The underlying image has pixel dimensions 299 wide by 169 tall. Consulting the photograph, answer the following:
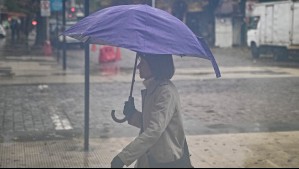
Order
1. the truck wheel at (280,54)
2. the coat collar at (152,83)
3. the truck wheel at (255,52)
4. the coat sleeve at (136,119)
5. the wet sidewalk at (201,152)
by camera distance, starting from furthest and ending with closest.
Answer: the truck wheel at (255,52), the truck wheel at (280,54), the wet sidewalk at (201,152), the coat sleeve at (136,119), the coat collar at (152,83)

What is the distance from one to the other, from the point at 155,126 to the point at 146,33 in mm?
766

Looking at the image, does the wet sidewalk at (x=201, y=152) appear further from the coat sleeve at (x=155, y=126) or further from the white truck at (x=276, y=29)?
the white truck at (x=276, y=29)

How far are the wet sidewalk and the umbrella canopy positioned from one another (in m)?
2.53

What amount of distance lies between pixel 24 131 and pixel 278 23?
20613mm

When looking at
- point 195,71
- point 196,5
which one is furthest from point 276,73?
point 196,5

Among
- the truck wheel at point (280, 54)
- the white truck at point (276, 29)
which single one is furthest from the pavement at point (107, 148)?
the truck wheel at point (280, 54)

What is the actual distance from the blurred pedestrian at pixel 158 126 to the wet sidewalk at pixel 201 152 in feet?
8.17

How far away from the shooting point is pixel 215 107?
11.4m

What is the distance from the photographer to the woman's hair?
3.97 meters

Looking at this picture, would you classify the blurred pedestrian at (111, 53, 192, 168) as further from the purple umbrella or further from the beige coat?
the purple umbrella

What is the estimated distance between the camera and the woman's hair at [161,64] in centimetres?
397

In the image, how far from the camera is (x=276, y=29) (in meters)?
27.0

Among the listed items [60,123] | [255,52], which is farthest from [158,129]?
[255,52]

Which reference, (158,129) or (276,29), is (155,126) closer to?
(158,129)
